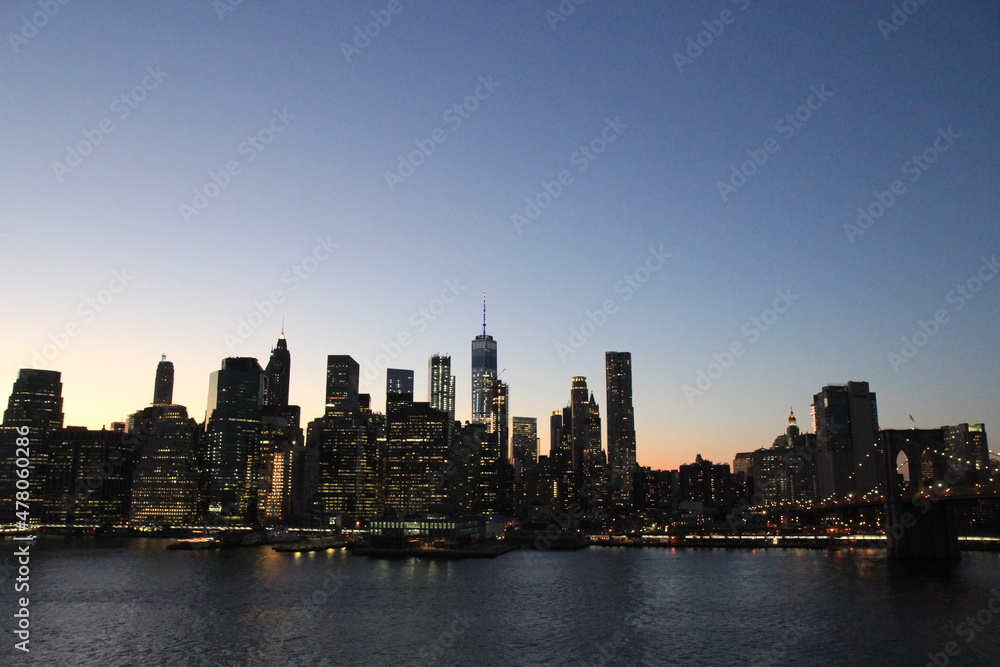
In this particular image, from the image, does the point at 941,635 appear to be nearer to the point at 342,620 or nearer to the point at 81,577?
the point at 342,620

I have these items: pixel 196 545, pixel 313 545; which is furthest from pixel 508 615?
pixel 196 545

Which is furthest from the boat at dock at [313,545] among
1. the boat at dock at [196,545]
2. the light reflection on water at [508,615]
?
the light reflection on water at [508,615]

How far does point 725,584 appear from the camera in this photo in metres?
78.9

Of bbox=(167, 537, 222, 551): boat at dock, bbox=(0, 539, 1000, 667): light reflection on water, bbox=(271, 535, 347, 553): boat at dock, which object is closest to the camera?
bbox=(0, 539, 1000, 667): light reflection on water

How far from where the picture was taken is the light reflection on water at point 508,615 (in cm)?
4434

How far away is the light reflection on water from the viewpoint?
145ft

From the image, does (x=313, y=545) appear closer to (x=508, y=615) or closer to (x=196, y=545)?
(x=196, y=545)

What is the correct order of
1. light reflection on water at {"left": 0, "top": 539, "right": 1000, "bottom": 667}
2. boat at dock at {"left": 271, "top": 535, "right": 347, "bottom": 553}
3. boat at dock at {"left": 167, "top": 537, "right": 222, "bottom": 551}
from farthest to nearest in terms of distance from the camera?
boat at dock at {"left": 167, "top": 537, "right": 222, "bottom": 551} < boat at dock at {"left": 271, "top": 535, "right": 347, "bottom": 553} < light reflection on water at {"left": 0, "top": 539, "right": 1000, "bottom": 667}

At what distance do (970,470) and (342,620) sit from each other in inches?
6399

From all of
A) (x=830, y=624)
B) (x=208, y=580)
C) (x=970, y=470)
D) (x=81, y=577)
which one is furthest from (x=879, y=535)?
(x=81, y=577)

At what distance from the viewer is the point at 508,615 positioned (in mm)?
58250

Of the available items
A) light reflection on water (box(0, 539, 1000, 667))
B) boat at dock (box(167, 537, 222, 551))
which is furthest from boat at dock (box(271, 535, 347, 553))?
light reflection on water (box(0, 539, 1000, 667))

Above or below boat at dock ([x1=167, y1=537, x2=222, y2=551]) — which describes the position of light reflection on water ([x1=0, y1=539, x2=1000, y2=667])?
above

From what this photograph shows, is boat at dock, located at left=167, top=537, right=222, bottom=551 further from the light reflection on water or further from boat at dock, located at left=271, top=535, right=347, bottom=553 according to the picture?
the light reflection on water
